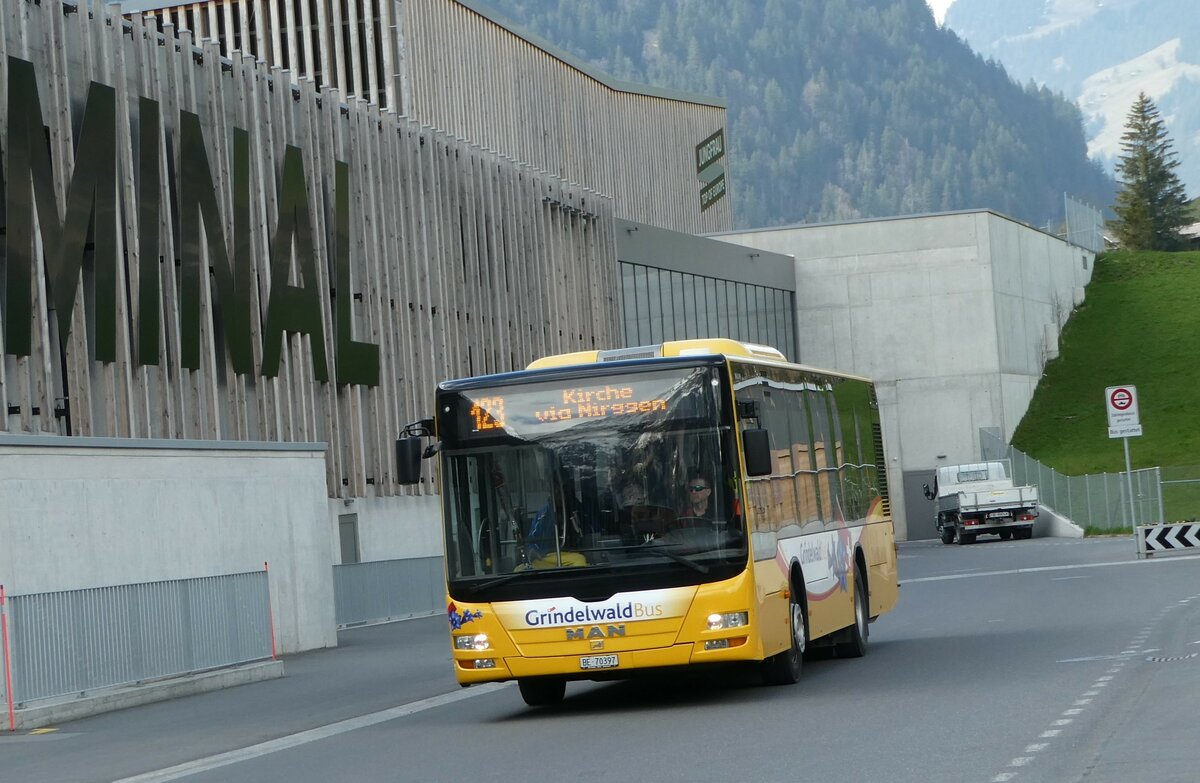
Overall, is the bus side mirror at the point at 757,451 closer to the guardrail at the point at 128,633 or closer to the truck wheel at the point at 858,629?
the truck wheel at the point at 858,629

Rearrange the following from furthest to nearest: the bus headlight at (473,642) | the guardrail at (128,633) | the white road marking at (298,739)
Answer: the guardrail at (128,633) → the bus headlight at (473,642) → the white road marking at (298,739)

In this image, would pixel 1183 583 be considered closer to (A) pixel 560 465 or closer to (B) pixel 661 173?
(A) pixel 560 465

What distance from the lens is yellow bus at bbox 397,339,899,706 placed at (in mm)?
14797

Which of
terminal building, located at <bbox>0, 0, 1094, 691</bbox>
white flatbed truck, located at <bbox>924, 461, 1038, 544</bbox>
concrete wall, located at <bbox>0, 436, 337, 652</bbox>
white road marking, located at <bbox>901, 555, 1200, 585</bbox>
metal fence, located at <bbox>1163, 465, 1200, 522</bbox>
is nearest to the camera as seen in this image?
concrete wall, located at <bbox>0, 436, 337, 652</bbox>

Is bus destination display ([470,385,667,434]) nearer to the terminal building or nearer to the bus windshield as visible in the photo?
the bus windshield

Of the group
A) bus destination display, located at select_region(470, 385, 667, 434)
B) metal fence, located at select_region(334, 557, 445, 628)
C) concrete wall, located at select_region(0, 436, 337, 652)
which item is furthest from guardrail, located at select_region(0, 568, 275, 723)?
metal fence, located at select_region(334, 557, 445, 628)

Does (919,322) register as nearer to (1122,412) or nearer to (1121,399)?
(1121,399)

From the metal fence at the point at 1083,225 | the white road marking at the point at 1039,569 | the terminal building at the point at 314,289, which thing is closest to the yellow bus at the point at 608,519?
the terminal building at the point at 314,289

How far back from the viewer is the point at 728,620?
48.3 feet

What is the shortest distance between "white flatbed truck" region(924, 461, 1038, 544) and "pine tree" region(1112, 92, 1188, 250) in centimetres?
8027

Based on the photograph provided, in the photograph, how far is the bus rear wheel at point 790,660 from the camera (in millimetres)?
16359

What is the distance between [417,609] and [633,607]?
803 inches

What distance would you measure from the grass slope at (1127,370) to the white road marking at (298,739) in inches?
2127

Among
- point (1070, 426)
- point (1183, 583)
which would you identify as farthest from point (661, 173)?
point (1183, 583)
